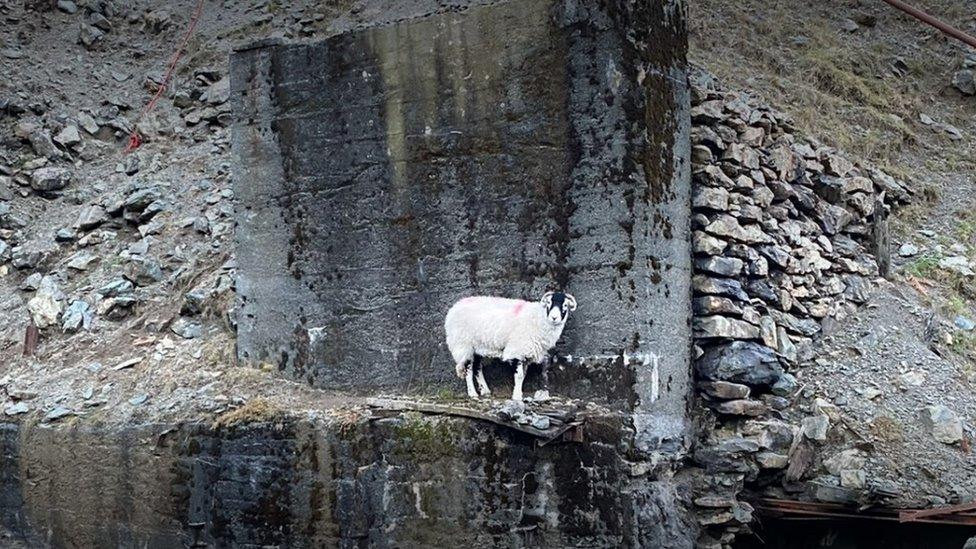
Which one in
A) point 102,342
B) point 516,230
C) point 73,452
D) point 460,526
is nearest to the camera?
point 460,526

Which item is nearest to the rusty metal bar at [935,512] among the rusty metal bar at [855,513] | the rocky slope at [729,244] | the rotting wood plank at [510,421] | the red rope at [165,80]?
the rusty metal bar at [855,513]

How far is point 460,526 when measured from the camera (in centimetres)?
834

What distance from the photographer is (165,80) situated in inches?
626

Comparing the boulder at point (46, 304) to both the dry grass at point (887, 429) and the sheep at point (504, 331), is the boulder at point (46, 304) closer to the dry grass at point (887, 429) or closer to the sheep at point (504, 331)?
the sheep at point (504, 331)

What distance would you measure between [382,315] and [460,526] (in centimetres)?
199

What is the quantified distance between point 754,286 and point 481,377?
2.35m

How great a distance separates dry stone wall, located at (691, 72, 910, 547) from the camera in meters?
8.74

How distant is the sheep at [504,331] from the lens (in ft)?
27.8

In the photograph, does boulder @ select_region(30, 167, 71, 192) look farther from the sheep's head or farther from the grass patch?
the grass patch

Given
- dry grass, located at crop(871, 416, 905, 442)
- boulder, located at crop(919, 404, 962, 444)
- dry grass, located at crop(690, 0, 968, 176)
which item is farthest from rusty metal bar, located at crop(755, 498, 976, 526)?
dry grass, located at crop(690, 0, 968, 176)

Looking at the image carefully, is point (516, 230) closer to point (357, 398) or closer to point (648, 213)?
point (648, 213)

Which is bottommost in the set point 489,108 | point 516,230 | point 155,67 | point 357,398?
point 357,398

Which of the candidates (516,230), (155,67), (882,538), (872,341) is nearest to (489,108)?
(516,230)

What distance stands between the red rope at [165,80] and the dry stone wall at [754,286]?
7.94m
